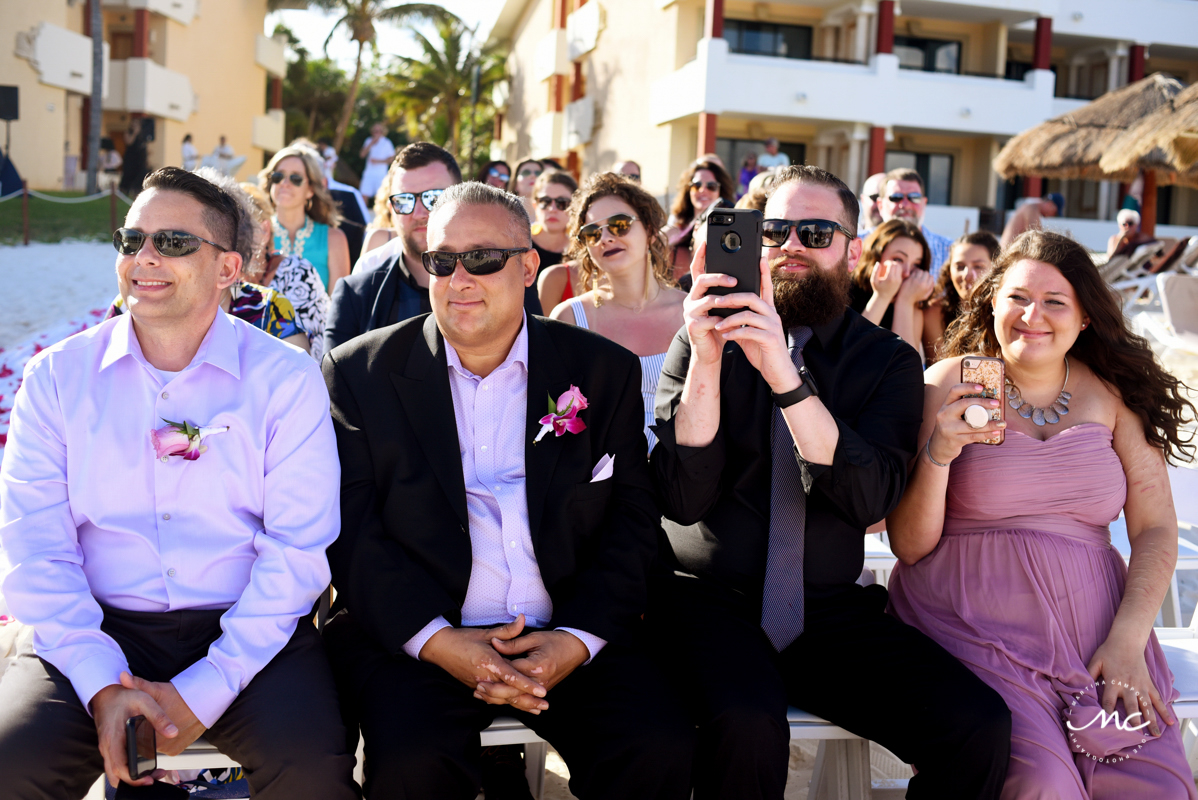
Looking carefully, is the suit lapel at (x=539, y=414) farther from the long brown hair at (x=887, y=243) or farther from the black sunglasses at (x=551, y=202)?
the black sunglasses at (x=551, y=202)

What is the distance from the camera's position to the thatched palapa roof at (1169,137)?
12360mm

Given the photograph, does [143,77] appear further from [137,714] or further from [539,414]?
[137,714]

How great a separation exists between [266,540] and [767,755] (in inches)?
57.9

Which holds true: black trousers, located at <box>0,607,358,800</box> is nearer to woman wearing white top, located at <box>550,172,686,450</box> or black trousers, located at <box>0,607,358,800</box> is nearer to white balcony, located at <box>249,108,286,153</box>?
woman wearing white top, located at <box>550,172,686,450</box>

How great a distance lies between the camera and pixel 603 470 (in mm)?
2945

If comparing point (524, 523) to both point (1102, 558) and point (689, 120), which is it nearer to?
point (1102, 558)

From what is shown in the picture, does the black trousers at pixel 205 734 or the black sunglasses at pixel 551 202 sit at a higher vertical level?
the black sunglasses at pixel 551 202

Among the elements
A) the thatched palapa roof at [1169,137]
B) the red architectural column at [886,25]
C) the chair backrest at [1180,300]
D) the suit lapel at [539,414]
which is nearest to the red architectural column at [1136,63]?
the red architectural column at [886,25]

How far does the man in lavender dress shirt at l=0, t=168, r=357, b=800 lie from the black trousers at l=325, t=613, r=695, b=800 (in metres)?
0.11

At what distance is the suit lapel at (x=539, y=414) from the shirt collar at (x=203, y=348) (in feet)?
2.80

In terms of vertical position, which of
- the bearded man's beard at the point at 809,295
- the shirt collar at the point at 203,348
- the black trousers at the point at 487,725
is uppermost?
the bearded man's beard at the point at 809,295

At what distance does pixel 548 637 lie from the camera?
271cm

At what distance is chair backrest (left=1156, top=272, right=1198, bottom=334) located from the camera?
35.4 ft

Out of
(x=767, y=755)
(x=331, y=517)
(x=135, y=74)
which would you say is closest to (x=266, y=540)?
(x=331, y=517)
